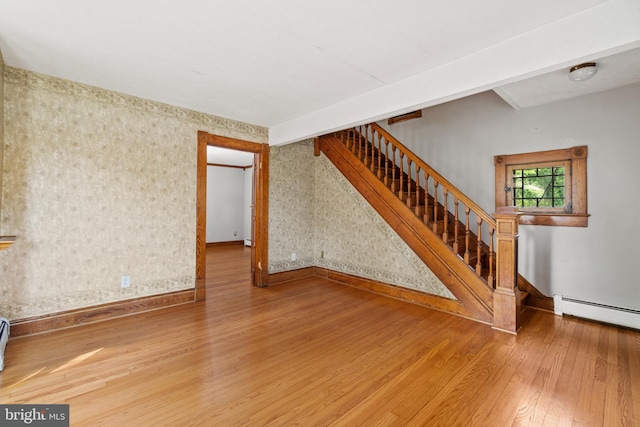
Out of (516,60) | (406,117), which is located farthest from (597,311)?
(406,117)

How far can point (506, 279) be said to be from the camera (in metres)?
2.89

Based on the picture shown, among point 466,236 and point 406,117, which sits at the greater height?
point 406,117

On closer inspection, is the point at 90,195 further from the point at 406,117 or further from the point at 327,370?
the point at 406,117

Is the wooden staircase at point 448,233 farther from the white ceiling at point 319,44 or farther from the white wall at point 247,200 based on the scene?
the white wall at point 247,200

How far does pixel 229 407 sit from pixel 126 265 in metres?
2.21

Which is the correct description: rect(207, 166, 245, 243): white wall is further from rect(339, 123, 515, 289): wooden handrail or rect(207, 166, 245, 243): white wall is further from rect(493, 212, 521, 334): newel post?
rect(493, 212, 521, 334): newel post

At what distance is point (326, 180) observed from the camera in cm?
492

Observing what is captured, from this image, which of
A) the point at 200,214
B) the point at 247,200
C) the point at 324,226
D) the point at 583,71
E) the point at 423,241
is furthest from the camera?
the point at 247,200

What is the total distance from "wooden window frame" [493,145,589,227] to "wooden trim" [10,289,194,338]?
13.6 ft

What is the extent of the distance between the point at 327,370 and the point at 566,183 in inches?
132

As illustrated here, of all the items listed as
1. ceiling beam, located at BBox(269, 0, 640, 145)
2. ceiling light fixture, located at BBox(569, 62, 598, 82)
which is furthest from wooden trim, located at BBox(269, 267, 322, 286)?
ceiling light fixture, located at BBox(569, 62, 598, 82)

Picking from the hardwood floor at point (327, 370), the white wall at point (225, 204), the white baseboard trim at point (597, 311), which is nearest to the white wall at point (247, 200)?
the white wall at point (225, 204)

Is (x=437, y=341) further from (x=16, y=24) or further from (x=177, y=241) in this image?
(x=16, y=24)

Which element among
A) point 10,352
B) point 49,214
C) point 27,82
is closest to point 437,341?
point 10,352
